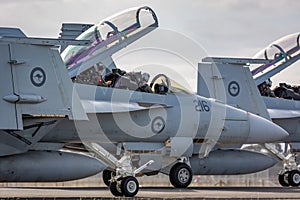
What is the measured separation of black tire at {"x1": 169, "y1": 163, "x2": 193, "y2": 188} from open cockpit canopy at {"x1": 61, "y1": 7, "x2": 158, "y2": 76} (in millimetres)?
3539

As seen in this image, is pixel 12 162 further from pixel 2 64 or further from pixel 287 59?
pixel 287 59

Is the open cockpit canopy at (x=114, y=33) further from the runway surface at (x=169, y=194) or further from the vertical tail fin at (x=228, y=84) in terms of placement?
the runway surface at (x=169, y=194)

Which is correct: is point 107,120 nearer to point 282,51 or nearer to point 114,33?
point 114,33

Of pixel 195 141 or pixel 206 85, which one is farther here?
pixel 206 85

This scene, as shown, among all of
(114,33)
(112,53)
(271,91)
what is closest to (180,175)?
(112,53)

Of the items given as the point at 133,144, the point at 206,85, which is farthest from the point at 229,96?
the point at 133,144

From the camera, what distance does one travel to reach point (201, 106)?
25062 mm

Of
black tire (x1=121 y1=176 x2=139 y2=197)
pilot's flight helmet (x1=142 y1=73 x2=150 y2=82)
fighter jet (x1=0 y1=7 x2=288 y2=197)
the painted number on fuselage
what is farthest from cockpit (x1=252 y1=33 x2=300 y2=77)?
black tire (x1=121 y1=176 x2=139 y2=197)

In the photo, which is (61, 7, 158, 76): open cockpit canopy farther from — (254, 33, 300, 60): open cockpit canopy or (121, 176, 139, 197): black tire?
(254, 33, 300, 60): open cockpit canopy

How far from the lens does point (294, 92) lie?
1164 inches

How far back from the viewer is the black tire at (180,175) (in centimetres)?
2497

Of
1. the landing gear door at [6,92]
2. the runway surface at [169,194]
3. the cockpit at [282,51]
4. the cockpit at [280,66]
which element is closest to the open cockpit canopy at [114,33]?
the runway surface at [169,194]

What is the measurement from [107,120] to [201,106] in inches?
121

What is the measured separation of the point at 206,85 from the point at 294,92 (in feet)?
11.8
